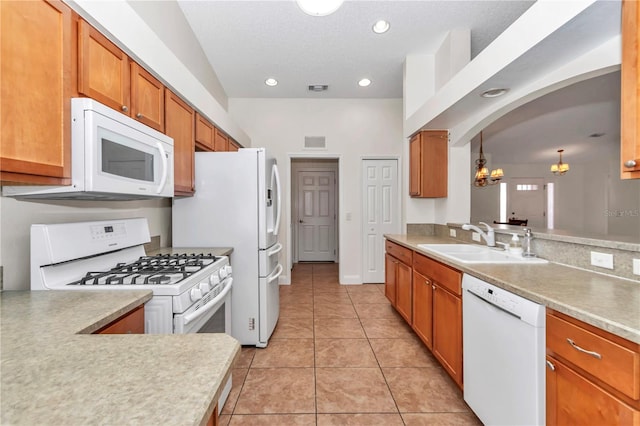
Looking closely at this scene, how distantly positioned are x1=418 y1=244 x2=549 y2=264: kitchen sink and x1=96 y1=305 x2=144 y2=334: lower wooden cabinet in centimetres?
179

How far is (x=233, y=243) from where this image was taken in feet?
8.25

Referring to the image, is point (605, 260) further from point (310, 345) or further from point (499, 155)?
point (499, 155)

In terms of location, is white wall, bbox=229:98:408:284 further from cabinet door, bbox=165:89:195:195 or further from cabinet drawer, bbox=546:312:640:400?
cabinet drawer, bbox=546:312:640:400

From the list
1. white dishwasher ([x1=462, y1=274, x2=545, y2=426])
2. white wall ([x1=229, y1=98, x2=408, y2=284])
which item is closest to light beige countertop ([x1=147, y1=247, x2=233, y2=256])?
white dishwasher ([x1=462, y1=274, x2=545, y2=426])

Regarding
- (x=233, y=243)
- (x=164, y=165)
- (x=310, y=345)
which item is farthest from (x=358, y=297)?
(x=164, y=165)

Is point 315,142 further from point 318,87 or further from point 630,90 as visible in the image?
point 630,90

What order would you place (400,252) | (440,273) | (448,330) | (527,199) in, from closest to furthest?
(448,330), (440,273), (400,252), (527,199)

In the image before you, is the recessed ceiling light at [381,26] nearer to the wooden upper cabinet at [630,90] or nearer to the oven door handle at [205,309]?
the wooden upper cabinet at [630,90]

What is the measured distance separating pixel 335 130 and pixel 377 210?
144 cm

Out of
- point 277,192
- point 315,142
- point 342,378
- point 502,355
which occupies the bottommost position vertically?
point 342,378

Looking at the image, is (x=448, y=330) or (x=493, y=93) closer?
(x=448, y=330)

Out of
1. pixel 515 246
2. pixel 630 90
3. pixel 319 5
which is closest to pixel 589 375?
pixel 630 90

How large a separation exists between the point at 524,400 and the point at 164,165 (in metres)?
2.20

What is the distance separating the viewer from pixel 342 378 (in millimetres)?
2078
